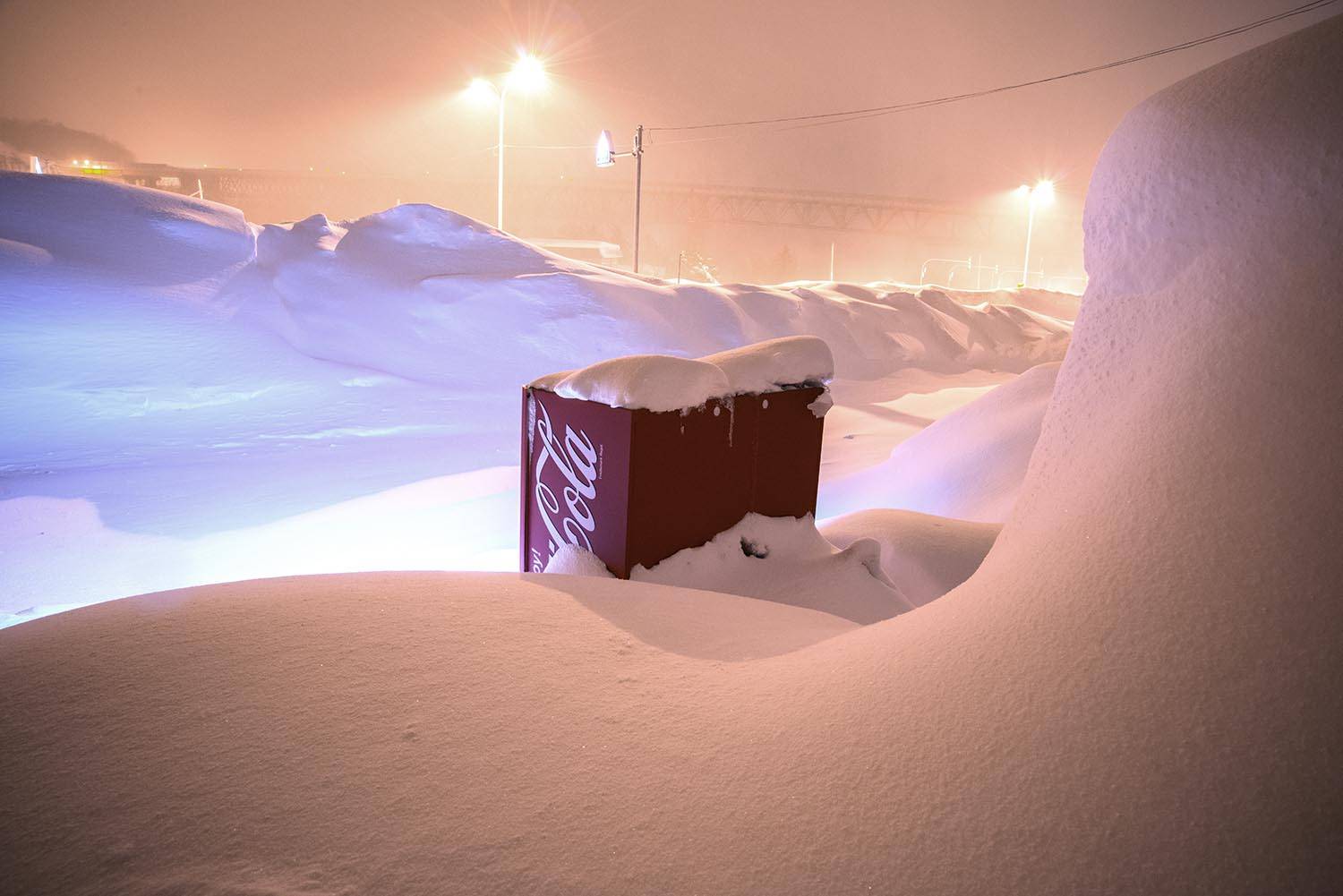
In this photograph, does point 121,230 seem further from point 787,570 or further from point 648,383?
point 787,570

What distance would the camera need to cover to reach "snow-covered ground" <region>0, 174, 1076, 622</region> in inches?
281

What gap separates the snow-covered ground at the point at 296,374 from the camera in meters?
7.14

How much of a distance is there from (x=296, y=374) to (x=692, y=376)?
11158 millimetres

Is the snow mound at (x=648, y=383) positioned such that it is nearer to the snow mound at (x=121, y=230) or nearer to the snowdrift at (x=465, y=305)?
the snowdrift at (x=465, y=305)

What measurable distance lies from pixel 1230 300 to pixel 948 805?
1341mm

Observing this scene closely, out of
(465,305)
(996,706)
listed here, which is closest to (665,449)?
(996,706)

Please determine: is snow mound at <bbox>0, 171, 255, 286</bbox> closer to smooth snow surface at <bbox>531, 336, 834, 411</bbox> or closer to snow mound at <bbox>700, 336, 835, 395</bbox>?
smooth snow surface at <bbox>531, 336, 834, 411</bbox>

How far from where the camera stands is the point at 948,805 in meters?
1.42

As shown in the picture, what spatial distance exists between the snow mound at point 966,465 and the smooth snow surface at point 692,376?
2794 mm

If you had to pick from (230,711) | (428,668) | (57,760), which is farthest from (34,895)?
(428,668)

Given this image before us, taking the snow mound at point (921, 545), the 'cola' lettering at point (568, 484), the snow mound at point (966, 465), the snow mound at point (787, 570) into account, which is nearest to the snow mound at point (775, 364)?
the snow mound at point (787, 570)

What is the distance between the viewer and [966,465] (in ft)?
27.1

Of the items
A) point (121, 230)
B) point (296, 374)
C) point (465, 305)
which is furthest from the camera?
point (465, 305)

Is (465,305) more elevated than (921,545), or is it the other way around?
(465,305)
